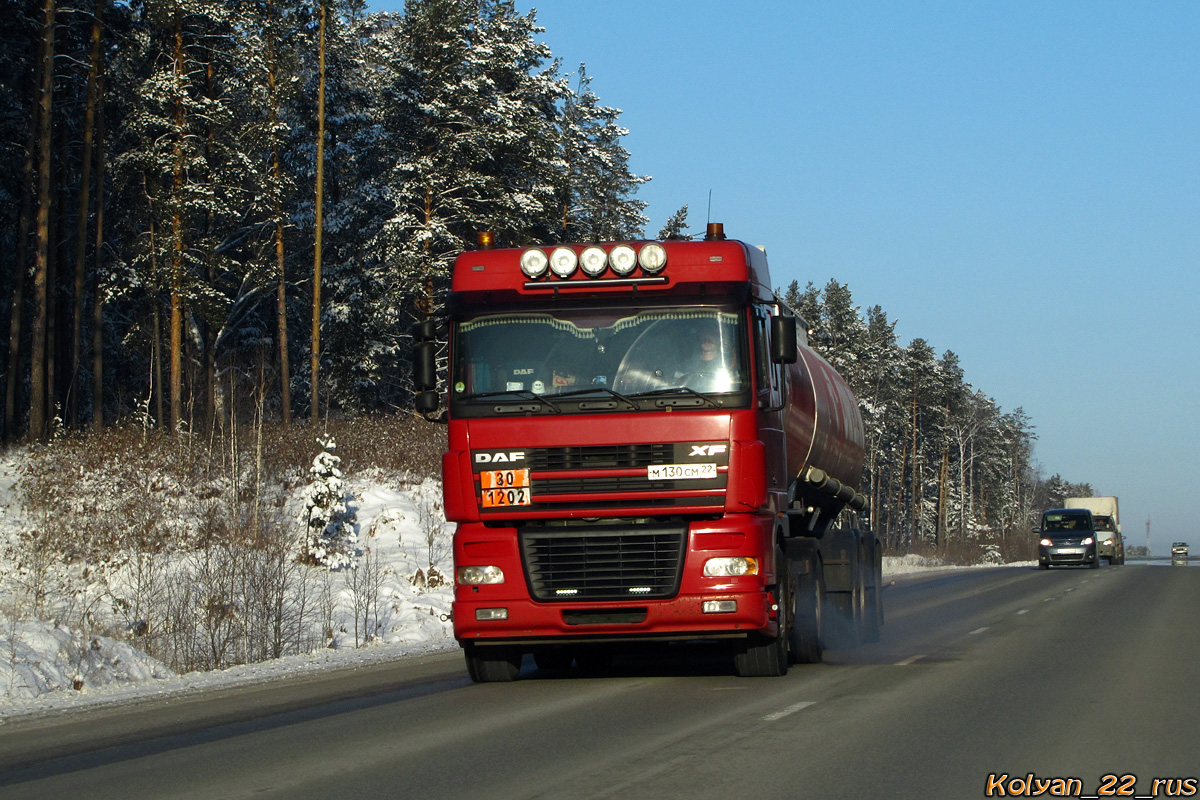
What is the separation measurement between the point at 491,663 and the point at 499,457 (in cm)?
246

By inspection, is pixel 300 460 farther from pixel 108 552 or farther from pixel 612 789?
pixel 612 789

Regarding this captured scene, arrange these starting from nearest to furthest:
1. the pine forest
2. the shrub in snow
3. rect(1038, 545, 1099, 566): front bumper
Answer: the shrub in snow
the pine forest
rect(1038, 545, 1099, 566): front bumper

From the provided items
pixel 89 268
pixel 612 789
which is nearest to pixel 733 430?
pixel 612 789

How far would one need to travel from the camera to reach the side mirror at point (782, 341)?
1120 centimetres

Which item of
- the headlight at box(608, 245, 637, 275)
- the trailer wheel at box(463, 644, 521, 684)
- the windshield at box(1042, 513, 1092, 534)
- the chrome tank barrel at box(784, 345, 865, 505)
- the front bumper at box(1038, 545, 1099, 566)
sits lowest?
the front bumper at box(1038, 545, 1099, 566)

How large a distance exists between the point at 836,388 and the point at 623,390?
7.42m

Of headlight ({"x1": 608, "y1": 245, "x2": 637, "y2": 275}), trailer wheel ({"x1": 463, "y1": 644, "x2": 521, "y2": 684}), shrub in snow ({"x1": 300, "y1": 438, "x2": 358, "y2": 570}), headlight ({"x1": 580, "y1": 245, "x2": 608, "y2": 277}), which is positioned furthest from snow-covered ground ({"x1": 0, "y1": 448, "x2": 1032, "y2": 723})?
headlight ({"x1": 608, "y1": 245, "x2": 637, "y2": 275})

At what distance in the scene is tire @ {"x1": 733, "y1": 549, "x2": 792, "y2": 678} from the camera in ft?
38.0

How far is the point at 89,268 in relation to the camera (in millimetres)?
44250

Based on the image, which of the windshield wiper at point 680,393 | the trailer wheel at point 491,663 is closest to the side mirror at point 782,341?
the windshield wiper at point 680,393

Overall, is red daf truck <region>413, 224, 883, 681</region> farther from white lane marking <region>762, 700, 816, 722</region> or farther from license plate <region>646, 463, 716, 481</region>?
white lane marking <region>762, 700, 816, 722</region>

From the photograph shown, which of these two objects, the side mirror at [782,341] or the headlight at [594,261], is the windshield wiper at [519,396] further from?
the side mirror at [782,341]

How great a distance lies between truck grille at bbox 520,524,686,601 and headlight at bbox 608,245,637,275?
2298mm

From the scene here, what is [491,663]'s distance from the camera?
1225 cm
